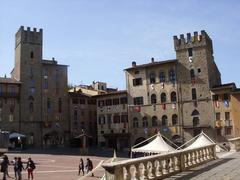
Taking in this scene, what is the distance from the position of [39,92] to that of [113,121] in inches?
574

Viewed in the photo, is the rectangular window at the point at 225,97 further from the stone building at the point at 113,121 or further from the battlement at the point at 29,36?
the battlement at the point at 29,36

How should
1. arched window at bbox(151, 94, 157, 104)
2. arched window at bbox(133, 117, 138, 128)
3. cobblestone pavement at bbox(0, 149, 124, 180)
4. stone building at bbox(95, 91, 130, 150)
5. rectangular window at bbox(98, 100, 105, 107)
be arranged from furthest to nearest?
rectangular window at bbox(98, 100, 105, 107) < stone building at bbox(95, 91, 130, 150) < arched window at bbox(133, 117, 138, 128) < arched window at bbox(151, 94, 157, 104) < cobblestone pavement at bbox(0, 149, 124, 180)

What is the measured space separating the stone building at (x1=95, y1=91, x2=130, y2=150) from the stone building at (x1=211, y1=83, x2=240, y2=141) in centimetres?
1575

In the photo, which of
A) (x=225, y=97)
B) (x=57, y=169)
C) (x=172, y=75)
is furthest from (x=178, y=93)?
(x=57, y=169)

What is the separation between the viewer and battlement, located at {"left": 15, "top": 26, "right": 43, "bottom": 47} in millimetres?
64750

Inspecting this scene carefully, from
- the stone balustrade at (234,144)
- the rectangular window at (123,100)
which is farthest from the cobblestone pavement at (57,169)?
the rectangular window at (123,100)

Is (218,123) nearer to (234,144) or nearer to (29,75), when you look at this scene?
(234,144)

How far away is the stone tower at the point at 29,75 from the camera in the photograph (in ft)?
203

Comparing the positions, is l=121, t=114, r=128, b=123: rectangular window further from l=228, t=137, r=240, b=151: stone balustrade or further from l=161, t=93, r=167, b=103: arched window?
l=228, t=137, r=240, b=151: stone balustrade

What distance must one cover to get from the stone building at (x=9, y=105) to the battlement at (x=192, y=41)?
28.6 meters

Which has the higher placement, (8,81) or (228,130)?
(8,81)

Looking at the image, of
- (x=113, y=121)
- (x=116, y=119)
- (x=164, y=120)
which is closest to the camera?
(x=164, y=120)

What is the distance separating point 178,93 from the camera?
5581 centimetres

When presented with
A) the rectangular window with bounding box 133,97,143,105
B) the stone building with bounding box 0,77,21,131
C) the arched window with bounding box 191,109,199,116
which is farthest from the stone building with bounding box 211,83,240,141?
the stone building with bounding box 0,77,21,131
